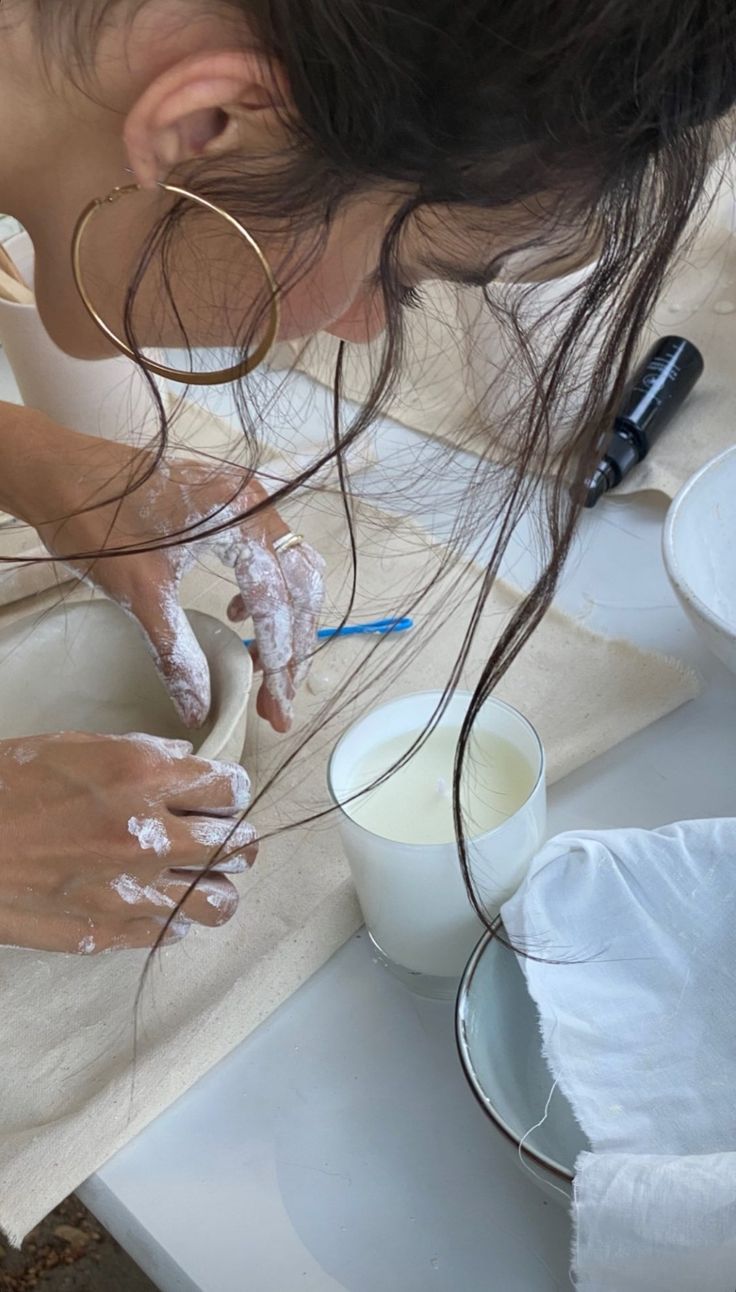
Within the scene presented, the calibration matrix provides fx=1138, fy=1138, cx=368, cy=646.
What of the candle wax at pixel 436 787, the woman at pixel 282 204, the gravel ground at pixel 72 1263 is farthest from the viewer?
the gravel ground at pixel 72 1263

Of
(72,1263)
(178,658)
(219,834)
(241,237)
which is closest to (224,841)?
(219,834)

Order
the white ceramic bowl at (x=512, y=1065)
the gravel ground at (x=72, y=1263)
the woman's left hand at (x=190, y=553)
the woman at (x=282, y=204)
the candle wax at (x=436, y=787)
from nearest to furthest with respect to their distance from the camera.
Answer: the woman at (x=282, y=204)
the white ceramic bowl at (x=512, y=1065)
the candle wax at (x=436, y=787)
the woman's left hand at (x=190, y=553)
the gravel ground at (x=72, y=1263)

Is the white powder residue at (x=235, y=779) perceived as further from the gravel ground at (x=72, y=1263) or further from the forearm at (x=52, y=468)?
the gravel ground at (x=72, y=1263)

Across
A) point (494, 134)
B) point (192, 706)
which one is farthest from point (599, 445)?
point (192, 706)

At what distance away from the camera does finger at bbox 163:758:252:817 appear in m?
0.53

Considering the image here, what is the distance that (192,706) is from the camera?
1.95 feet

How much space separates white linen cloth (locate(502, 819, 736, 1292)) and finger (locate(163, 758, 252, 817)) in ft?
0.48

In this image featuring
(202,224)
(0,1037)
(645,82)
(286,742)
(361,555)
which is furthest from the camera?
(361,555)

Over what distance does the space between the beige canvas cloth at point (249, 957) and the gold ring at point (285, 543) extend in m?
0.09

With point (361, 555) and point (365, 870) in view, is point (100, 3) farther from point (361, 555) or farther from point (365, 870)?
point (361, 555)

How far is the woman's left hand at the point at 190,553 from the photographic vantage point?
0.62 meters

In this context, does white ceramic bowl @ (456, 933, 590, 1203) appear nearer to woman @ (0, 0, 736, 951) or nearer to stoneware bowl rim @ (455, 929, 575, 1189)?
stoneware bowl rim @ (455, 929, 575, 1189)

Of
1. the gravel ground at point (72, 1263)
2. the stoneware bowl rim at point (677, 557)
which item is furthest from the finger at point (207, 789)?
the gravel ground at point (72, 1263)

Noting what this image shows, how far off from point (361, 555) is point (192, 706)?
0.23 m
